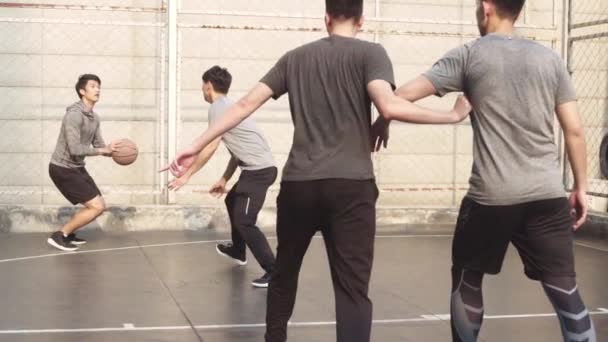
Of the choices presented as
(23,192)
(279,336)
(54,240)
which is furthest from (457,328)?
(23,192)

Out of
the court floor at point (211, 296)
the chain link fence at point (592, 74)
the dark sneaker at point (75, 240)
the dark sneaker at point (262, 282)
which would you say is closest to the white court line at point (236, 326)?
the court floor at point (211, 296)

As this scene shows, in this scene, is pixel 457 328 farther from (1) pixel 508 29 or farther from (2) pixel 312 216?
(1) pixel 508 29

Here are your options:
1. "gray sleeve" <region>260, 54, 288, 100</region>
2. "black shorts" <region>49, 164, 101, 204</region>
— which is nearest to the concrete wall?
"black shorts" <region>49, 164, 101, 204</region>

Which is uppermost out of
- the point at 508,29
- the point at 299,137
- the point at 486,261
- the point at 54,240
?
the point at 508,29

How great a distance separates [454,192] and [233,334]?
323 inches

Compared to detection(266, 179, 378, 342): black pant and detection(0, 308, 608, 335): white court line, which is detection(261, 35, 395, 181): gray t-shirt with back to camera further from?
detection(0, 308, 608, 335): white court line

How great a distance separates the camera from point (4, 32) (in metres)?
13.0

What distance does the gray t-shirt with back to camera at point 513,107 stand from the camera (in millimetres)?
4809

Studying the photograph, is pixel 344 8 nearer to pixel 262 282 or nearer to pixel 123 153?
pixel 262 282

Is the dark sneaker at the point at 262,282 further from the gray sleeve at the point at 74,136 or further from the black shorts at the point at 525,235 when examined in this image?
the black shorts at the point at 525,235

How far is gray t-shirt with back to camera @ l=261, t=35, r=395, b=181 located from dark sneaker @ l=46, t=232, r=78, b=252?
622 cm

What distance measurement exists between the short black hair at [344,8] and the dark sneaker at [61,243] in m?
6.39

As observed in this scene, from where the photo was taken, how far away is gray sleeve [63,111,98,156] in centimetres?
1045

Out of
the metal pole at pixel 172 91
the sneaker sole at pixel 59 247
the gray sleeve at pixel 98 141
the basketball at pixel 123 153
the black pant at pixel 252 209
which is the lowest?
the sneaker sole at pixel 59 247
